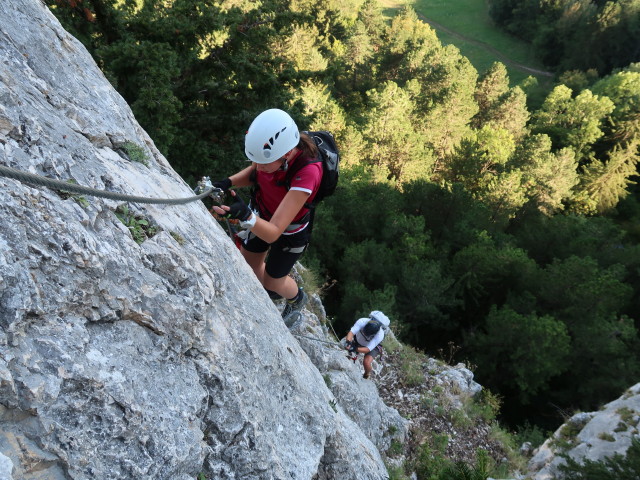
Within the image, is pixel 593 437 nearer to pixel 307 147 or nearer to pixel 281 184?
pixel 281 184

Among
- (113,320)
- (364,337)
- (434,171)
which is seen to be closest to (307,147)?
(113,320)

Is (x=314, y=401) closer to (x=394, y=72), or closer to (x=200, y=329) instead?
(x=200, y=329)

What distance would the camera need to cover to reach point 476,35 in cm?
6744

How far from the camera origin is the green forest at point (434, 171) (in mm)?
11016

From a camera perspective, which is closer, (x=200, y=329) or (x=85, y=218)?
(x=85, y=218)

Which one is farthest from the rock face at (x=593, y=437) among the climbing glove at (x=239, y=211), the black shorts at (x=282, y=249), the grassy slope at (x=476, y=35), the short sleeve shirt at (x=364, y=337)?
the grassy slope at (x=476, y=35)

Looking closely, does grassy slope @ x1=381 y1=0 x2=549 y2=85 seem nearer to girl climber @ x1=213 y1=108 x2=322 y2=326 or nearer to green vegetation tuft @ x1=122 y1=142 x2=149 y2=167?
girl climber @ x1=213 y1=108 x2=322 y2=326

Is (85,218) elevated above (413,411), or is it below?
above

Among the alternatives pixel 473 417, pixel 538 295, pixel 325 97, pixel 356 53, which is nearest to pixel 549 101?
pixel 356 53

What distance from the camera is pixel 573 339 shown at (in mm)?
20922

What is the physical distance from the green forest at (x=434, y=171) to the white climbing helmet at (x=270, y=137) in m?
5.56

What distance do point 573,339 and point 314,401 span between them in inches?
796

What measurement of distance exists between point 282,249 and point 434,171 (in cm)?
3160

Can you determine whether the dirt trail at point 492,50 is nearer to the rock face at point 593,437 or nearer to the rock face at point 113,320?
the rock face at point 593,437
